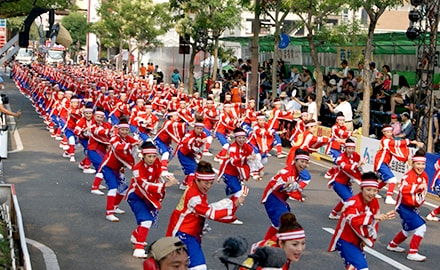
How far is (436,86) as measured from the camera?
24594mm

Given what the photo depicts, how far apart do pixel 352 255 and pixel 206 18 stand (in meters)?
33.0

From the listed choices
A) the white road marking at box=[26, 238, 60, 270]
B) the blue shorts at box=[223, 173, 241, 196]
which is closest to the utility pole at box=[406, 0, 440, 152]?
the blue shorts at box=[223, 173, 241, 196]

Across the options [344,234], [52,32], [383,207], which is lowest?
[383,207]

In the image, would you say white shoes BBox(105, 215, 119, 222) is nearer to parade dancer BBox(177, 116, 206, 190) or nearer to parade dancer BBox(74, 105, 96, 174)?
parade dancer BBox(177, 116, 206, 190)

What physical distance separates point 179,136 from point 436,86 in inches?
374

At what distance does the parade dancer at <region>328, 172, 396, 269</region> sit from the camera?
9172mm

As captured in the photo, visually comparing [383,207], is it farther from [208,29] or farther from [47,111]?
[208,29]

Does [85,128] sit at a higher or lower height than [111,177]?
higher

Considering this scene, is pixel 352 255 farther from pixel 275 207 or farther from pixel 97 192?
pixel 97 192

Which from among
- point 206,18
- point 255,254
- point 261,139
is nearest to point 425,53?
point 261,139

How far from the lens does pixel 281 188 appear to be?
10961 millimetres

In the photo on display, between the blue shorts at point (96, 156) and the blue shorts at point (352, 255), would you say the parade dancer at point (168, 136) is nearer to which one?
the blue shorts at point (96, 156)

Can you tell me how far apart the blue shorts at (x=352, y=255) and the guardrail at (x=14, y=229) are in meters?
3.43

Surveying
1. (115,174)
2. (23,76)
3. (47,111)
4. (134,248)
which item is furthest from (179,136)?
(23,76)
